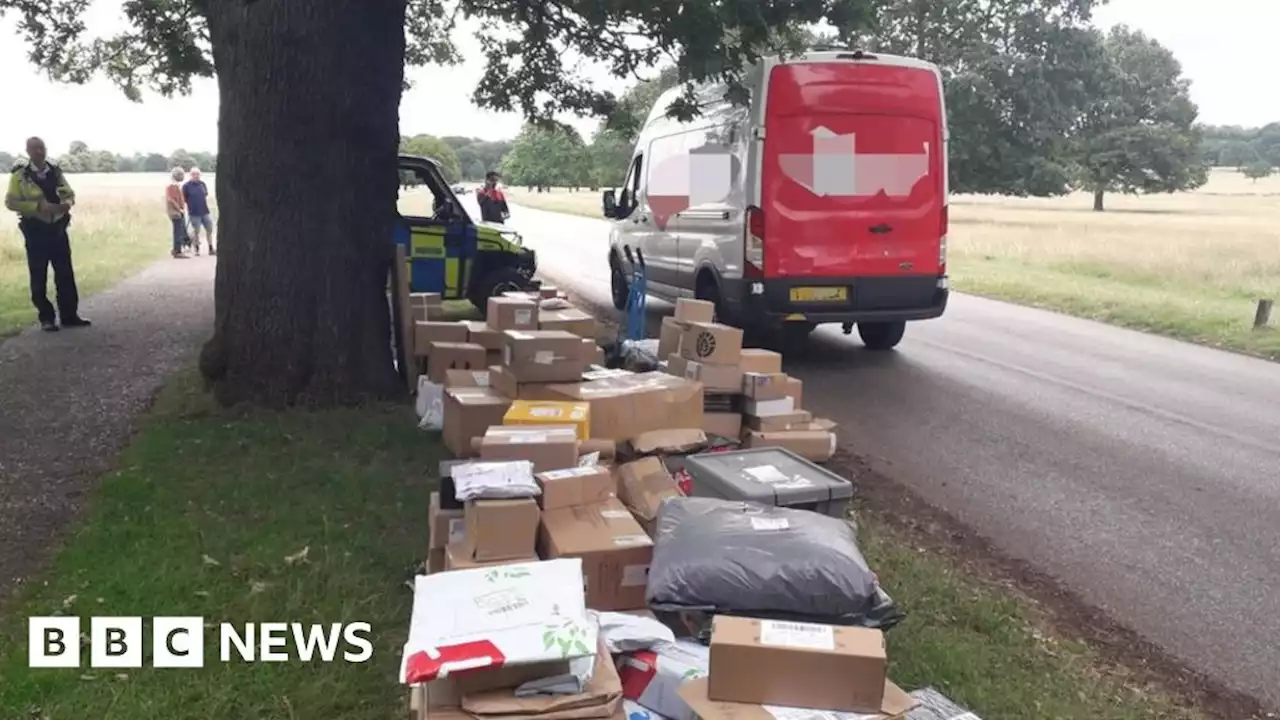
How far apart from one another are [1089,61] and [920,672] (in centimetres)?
4725

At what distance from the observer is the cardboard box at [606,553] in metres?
3.97

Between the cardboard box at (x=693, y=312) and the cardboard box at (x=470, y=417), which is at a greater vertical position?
the cardboard box at (x=693, y=312)

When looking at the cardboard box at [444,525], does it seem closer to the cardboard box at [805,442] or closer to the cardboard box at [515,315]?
the cardboard box at [805,442]

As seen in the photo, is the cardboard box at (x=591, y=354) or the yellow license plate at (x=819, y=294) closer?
the cardboard box at (x=591, y=354)

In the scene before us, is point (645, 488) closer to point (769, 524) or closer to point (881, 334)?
point (769, 524)

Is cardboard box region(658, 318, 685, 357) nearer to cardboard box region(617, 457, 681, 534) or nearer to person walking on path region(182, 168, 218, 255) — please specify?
cardboard box region(617, 457, 681, 534)

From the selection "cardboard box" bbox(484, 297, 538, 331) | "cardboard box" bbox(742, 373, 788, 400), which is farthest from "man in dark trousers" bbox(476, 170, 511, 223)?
"cardboard box" bbox(742, 373, 788, 400)

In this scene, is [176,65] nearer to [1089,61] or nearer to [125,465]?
[125,465]

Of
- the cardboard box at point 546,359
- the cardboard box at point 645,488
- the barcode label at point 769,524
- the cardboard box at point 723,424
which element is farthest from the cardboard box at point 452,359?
the barcode label at point 769,524

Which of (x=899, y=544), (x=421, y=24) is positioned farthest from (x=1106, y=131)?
(x=899, y=544)

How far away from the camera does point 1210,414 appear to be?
830 centimetres

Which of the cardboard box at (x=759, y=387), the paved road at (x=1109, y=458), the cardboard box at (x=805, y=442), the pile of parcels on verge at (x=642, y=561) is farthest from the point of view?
the cardboard box at (x=759, y=387)

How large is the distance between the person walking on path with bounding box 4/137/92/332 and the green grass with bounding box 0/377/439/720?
4.55 m

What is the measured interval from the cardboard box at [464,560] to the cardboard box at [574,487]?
365mm
